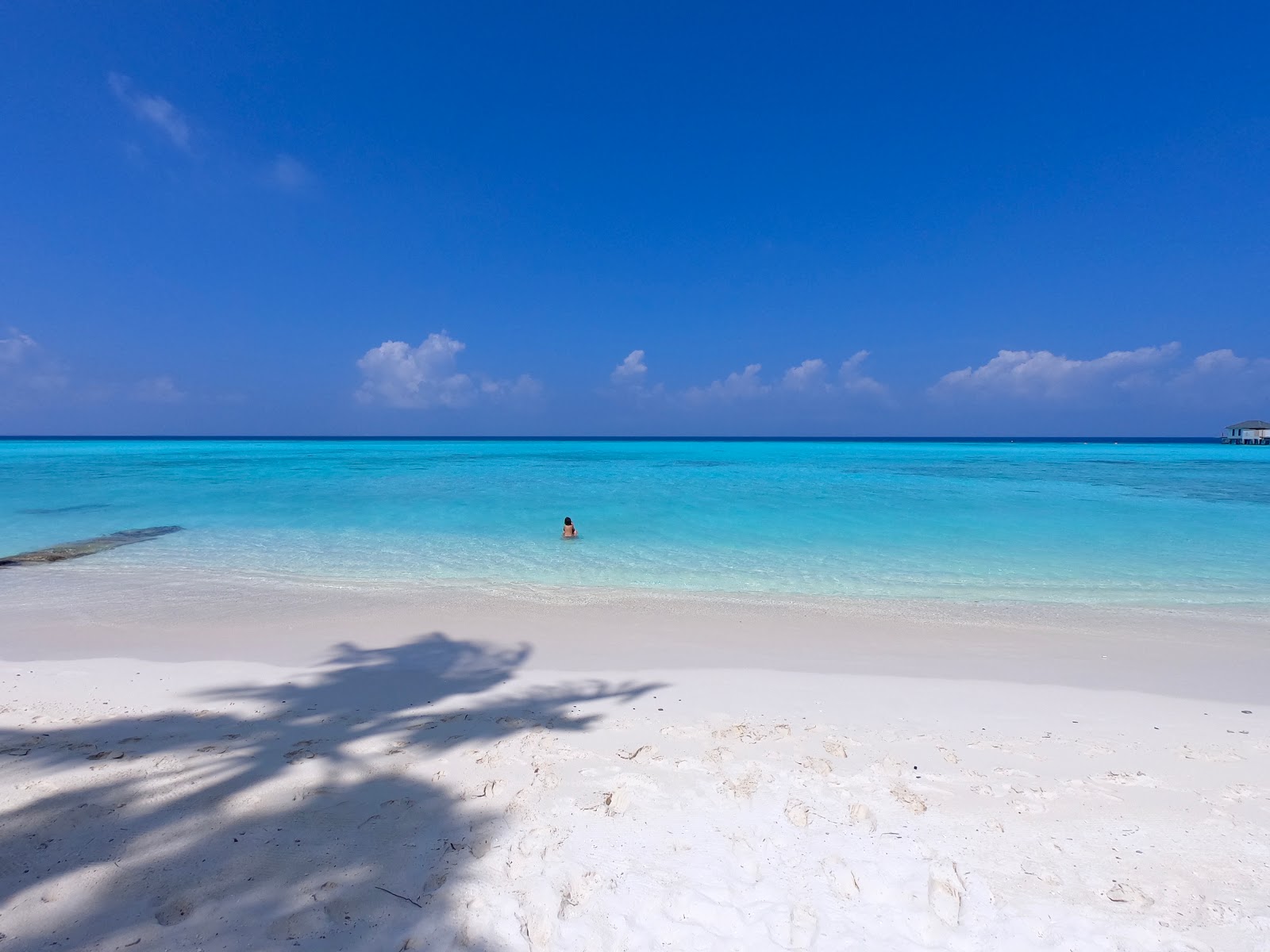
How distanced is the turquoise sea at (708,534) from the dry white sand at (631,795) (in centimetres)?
345

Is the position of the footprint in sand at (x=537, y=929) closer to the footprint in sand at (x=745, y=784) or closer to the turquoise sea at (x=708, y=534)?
the footprint in sand at (x=745, y=784)

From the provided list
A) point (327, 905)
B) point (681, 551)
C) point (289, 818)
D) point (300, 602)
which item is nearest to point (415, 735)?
point (289, 818)

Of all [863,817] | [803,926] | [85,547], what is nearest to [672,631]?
[863,817]

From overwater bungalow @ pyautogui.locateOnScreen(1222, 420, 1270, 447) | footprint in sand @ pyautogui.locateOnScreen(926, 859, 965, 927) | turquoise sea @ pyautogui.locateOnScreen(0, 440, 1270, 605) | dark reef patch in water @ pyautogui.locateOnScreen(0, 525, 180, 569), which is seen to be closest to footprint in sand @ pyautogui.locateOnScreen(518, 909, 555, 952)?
footprint in sand @ pyautogui.locateOnScreen(926, 859, 965, 927)

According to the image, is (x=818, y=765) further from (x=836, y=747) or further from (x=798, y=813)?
(x=798, y=813)

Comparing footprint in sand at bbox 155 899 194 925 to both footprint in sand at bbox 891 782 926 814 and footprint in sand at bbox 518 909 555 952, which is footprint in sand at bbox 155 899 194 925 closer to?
footprint in sand at bbox 518 909 555 952

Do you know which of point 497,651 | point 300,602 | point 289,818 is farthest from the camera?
point 300,602

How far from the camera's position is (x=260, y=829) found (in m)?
3.19

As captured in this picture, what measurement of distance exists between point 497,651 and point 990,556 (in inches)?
425

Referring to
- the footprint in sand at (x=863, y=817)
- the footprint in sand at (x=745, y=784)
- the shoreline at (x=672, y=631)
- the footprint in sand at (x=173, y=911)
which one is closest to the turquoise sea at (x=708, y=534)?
the shoreline at (x=672, y=631)

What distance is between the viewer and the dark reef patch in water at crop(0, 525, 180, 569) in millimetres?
11125

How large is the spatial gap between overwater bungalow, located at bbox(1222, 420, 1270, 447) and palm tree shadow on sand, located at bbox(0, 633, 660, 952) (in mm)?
122290

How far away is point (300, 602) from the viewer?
8.59 meters

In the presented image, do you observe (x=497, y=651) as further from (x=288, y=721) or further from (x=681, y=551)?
(x=681, y=551)
